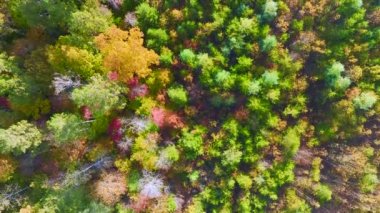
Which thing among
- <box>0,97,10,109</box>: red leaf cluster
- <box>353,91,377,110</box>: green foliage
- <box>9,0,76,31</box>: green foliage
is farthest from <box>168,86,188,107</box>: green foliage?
<box>353,91,377,110</box>: green foliage

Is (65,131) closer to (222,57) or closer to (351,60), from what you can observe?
(222,57)

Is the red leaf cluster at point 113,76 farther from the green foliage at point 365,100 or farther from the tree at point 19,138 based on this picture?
the green foliage at point 365,100

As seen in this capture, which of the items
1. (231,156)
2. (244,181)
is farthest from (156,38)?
(244,181)

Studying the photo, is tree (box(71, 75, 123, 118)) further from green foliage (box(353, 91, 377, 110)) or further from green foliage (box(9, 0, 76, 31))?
green foliage (box(353, 91, 377, 110))

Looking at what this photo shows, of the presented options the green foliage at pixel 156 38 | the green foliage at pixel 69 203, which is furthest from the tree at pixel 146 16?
the green foliage at pixel 69 203

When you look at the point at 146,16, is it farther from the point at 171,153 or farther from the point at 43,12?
the point at 171,153

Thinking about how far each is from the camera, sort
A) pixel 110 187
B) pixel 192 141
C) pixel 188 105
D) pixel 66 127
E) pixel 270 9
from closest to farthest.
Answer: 1. pixel 66 127
2. pixel 270 9
3. pixel 110 187
4. pixel 192 141
5. pixel 188 105
